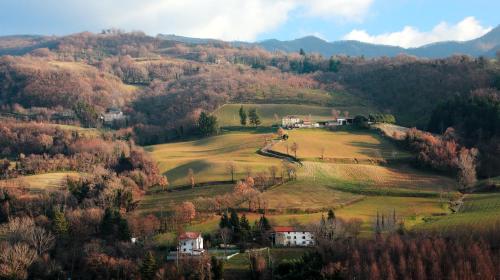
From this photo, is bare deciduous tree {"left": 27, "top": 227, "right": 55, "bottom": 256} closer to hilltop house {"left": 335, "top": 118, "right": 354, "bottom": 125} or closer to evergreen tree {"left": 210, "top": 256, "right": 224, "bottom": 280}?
evergreen tree {"left": 210, "top": 256, "right": 224, "bottom": 280}

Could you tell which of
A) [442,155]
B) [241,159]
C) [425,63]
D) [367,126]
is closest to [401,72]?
[425,63]

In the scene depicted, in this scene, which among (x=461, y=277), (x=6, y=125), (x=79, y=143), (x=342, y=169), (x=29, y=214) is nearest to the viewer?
(x=461, y=277)

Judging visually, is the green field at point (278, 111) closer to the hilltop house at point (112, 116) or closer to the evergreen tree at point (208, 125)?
the evergreen tree at point (208, 125)

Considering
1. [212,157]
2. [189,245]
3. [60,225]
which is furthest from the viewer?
[212,157]

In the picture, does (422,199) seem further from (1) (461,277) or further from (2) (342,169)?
(1) (461,277)

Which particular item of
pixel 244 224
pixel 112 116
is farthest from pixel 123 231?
pixel 112 116

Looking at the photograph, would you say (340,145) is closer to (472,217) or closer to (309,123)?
(309,123)

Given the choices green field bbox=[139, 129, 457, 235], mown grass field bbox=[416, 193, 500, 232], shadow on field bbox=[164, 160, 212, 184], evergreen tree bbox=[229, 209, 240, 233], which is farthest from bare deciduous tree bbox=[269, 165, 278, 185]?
→ mown grass field bbox=[416, 193, 500, 232]
